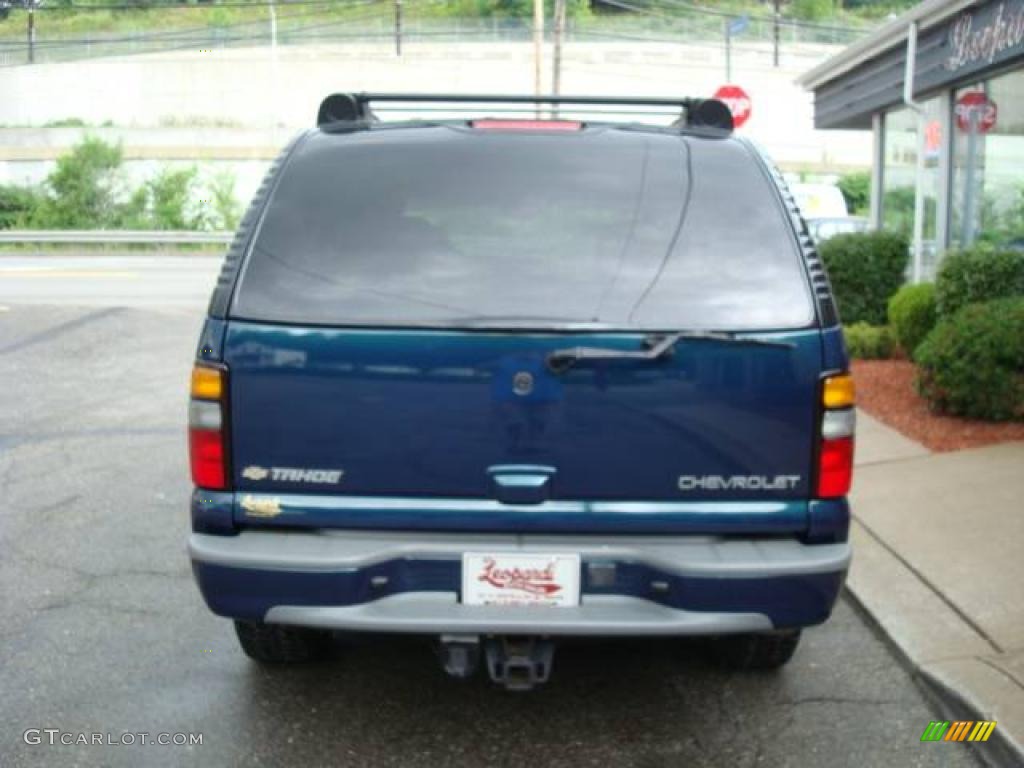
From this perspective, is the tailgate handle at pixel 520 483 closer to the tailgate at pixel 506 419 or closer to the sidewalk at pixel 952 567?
the tailgate at pixel 506 419

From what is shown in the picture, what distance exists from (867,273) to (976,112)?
1831 mm

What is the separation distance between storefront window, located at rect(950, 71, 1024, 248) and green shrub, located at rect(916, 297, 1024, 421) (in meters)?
2.86

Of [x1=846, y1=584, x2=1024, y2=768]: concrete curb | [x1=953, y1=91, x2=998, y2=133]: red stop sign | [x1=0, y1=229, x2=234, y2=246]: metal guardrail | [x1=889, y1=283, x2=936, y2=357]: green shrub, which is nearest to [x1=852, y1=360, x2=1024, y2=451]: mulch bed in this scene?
[x1=889, y1=283, x2=936, y2=357]: green shrub

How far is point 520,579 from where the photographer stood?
330cm

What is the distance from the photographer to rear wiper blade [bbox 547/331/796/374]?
3.27m

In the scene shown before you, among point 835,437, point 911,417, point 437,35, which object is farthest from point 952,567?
point 437,35

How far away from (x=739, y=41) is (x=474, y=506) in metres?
61.6

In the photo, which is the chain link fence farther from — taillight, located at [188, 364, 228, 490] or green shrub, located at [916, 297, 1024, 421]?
taillight, located at [188, 364, 228, 490]

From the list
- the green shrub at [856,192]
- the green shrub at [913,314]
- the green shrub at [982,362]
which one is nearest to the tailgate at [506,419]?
the green shrub at [982,362]

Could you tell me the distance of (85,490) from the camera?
6.92m

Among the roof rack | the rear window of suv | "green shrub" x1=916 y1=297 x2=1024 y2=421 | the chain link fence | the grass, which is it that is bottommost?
"green shrub" x1=916 y1=297 x2=1024 y2=421

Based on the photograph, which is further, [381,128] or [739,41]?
[739,41]

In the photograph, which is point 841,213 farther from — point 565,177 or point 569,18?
point 569,18

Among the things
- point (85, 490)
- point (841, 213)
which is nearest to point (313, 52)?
point (841, 213)
